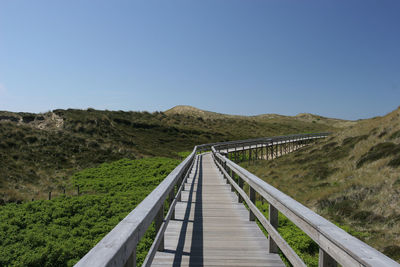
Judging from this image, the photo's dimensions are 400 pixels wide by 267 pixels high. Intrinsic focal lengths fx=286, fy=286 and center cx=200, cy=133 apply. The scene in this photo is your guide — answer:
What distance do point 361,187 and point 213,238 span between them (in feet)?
32.5

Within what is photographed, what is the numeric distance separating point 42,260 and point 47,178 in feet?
→ 60.6

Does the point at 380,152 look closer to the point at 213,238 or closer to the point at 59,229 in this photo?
the point at 213,238

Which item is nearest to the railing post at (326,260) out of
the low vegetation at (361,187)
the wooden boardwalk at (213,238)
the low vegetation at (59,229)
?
the wooden boardwalk at (213,238)

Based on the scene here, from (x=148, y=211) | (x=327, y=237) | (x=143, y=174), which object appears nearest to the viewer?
(x=327, y=237)

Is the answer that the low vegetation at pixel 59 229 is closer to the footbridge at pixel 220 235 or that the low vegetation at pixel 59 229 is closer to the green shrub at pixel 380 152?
the footbridge at pixel 220 235

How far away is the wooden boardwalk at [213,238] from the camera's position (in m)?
4.25

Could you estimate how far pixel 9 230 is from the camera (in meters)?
8.91

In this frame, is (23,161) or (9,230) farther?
(23,161)

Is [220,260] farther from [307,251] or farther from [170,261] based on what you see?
[307,251]

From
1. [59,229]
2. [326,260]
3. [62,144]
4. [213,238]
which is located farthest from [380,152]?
[62,144]

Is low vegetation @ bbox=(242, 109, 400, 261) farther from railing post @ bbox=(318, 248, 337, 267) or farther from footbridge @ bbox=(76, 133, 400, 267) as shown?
railing post @ bbox=(318, 248, 337, 267)

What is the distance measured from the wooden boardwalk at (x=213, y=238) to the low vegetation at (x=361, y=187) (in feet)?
12.5

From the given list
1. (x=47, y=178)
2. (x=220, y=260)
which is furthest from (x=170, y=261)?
(x=47, y=178)

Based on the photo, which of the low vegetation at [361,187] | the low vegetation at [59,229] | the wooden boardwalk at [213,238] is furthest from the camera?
the low vegetation at [361,187]
